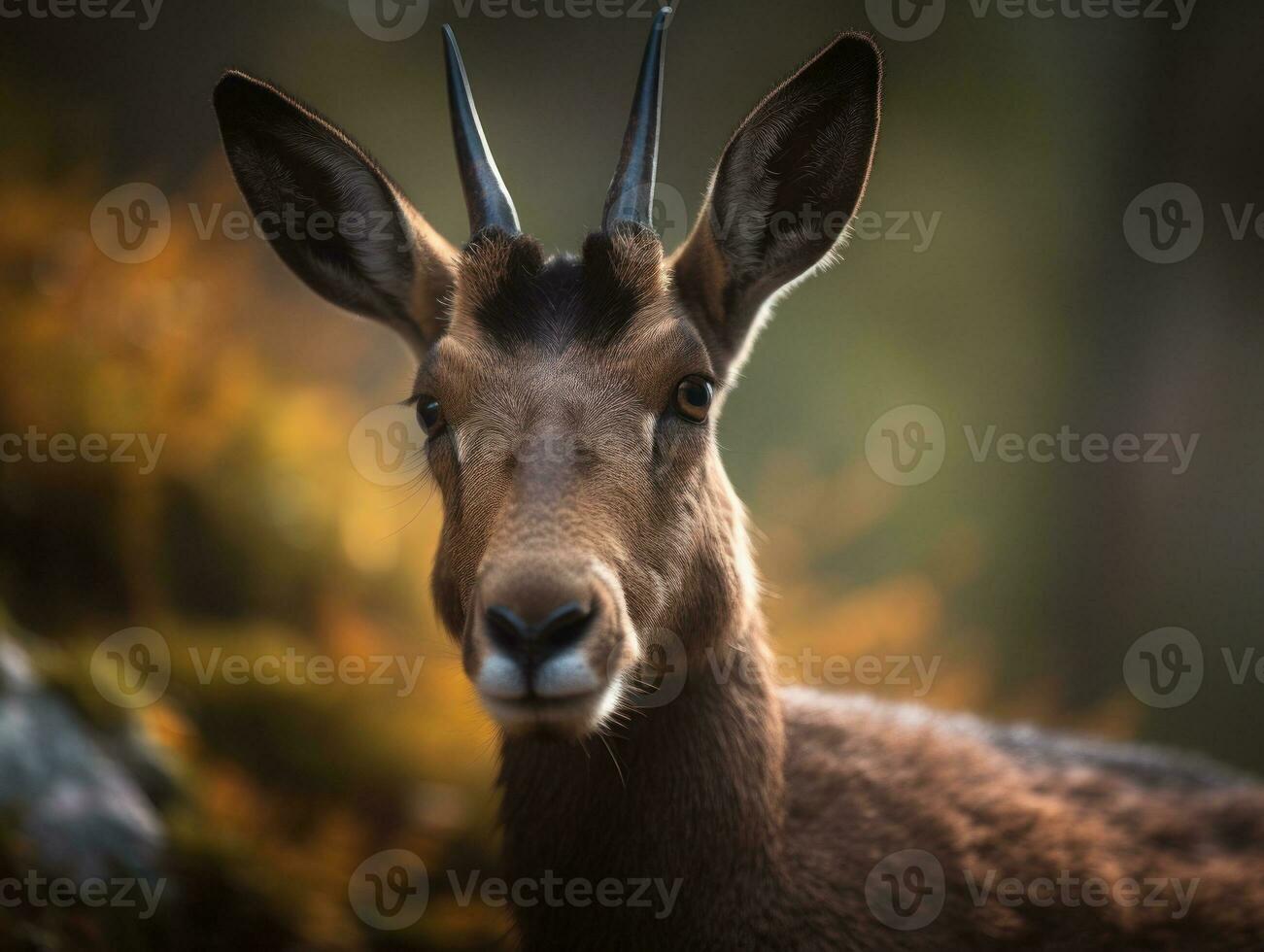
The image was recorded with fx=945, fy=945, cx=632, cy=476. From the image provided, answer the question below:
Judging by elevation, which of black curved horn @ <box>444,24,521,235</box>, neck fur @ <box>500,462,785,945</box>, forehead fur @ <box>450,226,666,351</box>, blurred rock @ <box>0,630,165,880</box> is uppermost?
black curved horn @ <box>444,24,521,235</box>

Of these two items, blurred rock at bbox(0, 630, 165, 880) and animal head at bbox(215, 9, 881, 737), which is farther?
blurred rock at bbox(0, 630, 165, 880)

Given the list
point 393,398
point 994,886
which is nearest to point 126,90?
point 393,398

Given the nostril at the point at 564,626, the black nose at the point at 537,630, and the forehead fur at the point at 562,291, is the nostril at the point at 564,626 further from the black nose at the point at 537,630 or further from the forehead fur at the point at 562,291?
the forehead fur at the point at 562,291

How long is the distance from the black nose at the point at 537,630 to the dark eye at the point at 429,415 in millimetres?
1219

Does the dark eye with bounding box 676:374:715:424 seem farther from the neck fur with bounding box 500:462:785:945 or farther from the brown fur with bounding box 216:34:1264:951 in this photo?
the neck fur with bounding box 500:462:785:945

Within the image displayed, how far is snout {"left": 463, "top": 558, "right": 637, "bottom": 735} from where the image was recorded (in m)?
2.90

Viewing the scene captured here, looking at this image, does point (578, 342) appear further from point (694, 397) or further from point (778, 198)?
point (778, 198)

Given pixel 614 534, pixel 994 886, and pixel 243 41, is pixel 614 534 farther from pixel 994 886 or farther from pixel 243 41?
pixel 243 41

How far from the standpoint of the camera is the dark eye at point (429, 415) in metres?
3.91

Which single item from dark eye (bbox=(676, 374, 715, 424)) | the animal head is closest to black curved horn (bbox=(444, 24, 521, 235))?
the animal head

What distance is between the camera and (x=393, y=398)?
8719 millimetres

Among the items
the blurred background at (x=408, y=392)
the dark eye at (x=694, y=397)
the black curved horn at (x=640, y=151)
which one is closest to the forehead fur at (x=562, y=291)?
the black curved horn at (x=640, y=151)

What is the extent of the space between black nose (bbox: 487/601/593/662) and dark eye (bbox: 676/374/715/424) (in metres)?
1.11

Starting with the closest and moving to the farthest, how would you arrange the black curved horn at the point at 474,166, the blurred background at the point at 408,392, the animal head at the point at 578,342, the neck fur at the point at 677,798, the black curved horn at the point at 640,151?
the animal head at the point at 578,342
the neck fur at the point at 677,798
the black curved horn at the point at 640,151
the black curved horn at the point at 474,166
the blurred background at the point at 408,392
